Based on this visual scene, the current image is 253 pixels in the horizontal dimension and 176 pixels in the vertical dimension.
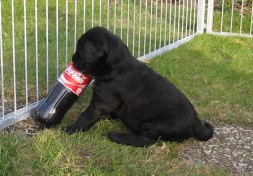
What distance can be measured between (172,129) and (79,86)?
2.99ft

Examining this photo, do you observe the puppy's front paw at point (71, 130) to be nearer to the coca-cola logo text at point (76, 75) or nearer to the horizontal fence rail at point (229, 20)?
the coca-cola logo text at point (76, 75)

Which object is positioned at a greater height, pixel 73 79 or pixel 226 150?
pixel 73 79

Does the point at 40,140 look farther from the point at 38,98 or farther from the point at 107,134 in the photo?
the point at 38,98

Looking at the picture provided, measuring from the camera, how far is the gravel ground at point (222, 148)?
14.5 ft

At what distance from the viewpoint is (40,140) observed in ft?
13.2

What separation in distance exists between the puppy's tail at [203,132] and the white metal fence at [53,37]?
1.55 metres

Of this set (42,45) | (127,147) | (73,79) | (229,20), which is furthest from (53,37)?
(229,20)

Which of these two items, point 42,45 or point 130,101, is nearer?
point 130,101

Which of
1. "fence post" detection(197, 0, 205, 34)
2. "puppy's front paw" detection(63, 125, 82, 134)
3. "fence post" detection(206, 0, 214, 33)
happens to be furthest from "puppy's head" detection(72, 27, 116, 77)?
"fence post" detection(206, 0, 214, 33)

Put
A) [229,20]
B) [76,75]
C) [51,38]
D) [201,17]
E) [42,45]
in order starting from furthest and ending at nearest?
[229,20]
[201,17]
[51,38]
[42,45]
[76,75]

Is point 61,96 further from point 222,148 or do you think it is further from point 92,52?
point 222,148

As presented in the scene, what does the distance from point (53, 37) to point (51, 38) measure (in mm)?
76

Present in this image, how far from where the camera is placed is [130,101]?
454cm

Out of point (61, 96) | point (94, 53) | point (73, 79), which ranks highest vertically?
point (94, 53)
